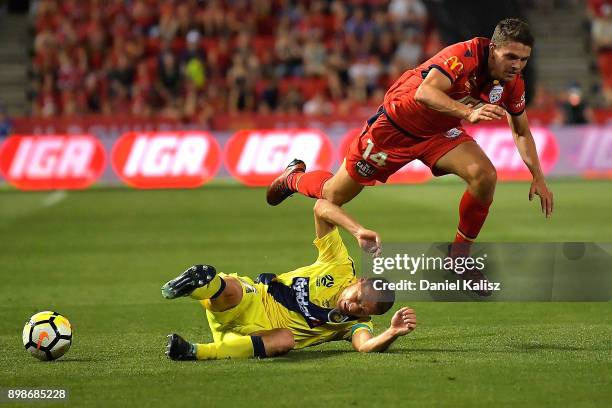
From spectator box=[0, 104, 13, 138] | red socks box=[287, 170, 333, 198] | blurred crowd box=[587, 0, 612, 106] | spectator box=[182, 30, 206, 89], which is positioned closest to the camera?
red socks box=[287, 170, 333, 198]

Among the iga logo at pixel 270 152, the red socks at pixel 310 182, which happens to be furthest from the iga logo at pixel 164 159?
the red socks at pixel 310 182

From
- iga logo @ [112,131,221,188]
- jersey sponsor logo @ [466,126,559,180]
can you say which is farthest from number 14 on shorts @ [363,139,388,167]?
iga logo @ [112,131,221,188]

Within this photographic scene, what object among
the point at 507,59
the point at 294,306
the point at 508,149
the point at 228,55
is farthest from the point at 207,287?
the point at 228,55

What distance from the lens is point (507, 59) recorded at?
7.96 metres

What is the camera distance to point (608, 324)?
340 inches

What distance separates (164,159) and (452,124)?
47.1 feet

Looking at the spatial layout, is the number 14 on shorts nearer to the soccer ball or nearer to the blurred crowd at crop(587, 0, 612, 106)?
the soccer ball

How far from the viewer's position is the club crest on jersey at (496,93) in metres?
8.28

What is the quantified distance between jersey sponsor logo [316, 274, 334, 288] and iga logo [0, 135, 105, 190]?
1508cm

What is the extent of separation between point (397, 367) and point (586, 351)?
52.9 inches

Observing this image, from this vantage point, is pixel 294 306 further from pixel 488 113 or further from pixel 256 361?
pixel 488 113

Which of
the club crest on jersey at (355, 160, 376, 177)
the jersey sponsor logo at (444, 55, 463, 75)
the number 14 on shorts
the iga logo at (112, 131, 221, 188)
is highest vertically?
the jersey sponsor logo at (444, 55, 463, 75)

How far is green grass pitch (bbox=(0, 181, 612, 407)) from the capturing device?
6.39 metres

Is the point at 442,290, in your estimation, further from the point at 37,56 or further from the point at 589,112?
the point at 37,56
